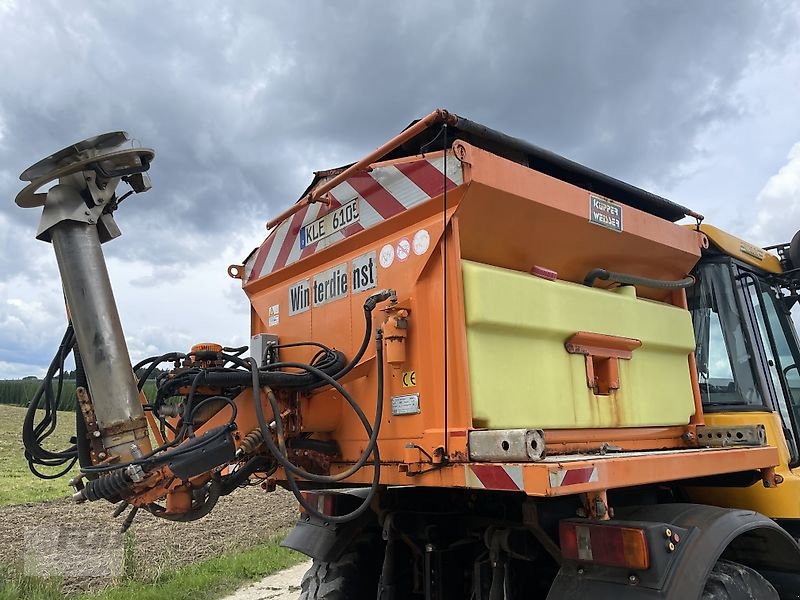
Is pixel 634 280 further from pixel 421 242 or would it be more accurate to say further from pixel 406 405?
pixel 406 405

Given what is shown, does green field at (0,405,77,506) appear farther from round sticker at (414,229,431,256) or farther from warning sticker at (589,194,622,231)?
warning sticker at (589,194,622,231)

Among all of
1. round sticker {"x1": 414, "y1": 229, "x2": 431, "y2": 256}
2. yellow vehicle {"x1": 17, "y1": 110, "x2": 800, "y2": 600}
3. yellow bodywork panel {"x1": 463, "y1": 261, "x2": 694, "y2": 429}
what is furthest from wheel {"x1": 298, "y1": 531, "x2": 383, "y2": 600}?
round sticker {"x1": 414, "y1": 229, "x2": 431, "y2": 256}

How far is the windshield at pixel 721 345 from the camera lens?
3975 mm

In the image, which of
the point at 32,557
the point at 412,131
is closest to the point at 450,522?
the point at 412,131

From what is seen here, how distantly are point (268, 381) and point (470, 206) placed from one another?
1.17 metres

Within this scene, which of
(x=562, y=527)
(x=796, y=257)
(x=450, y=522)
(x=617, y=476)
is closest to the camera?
(x=617, y=476)

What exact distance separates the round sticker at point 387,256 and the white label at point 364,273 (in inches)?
2.6

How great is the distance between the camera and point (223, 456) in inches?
107

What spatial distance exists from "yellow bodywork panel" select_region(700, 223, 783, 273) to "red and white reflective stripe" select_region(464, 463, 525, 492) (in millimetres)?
2525

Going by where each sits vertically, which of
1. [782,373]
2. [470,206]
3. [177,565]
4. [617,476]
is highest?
[470,206]

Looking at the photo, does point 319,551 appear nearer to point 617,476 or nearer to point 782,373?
point 617,476

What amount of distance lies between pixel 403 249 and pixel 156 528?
7.59 m

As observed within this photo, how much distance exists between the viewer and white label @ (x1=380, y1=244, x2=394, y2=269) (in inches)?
122

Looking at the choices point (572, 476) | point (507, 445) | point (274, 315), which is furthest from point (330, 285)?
point (572, 476)
